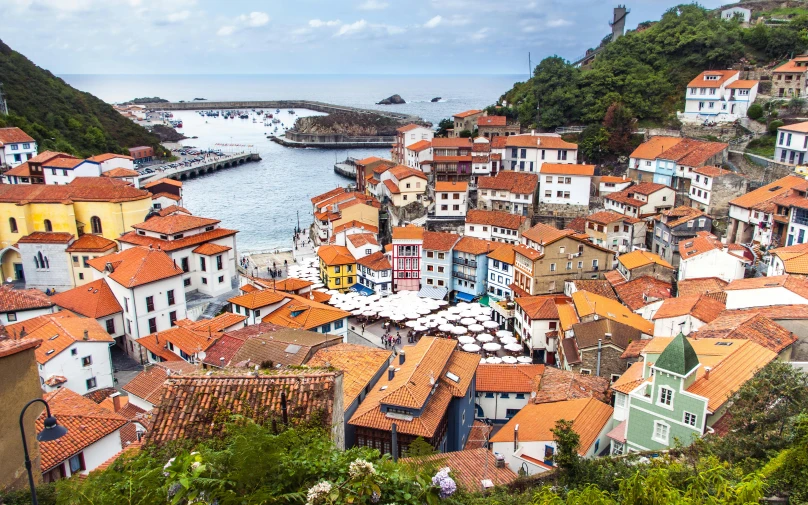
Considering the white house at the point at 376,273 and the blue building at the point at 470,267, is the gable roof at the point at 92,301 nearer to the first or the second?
the white house at the point at 376,273

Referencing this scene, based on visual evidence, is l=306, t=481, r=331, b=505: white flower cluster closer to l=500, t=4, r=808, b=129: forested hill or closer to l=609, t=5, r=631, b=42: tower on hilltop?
l=500, t=4, r=808, b=129: forested hill

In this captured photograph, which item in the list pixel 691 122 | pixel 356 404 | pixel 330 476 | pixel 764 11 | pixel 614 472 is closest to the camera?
pixel 330 476

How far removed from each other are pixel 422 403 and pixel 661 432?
675cm

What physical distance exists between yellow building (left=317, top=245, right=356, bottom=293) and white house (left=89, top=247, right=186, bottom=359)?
1373 centimetres

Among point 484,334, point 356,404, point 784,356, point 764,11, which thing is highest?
point 764,11

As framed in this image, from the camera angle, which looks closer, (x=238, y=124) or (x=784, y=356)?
(x=784, y=356)

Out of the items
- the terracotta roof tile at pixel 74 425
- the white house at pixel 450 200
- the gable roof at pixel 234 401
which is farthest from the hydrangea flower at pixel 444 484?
the white house at pixel 450 200

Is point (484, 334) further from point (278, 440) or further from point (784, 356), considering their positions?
point (278, 440)

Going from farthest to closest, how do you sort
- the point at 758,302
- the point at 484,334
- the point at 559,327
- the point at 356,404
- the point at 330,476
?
1. the point at 484,334
2. the point at 559,327
3. the point at 758,302
4. the point at 356,404
5. the point at 330,476

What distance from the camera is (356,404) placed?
56.9 feet

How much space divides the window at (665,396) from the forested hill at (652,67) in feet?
173

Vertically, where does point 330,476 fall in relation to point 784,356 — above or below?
above

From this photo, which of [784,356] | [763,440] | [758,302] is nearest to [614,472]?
[763,440]

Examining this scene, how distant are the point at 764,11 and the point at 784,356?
87.0 metres
